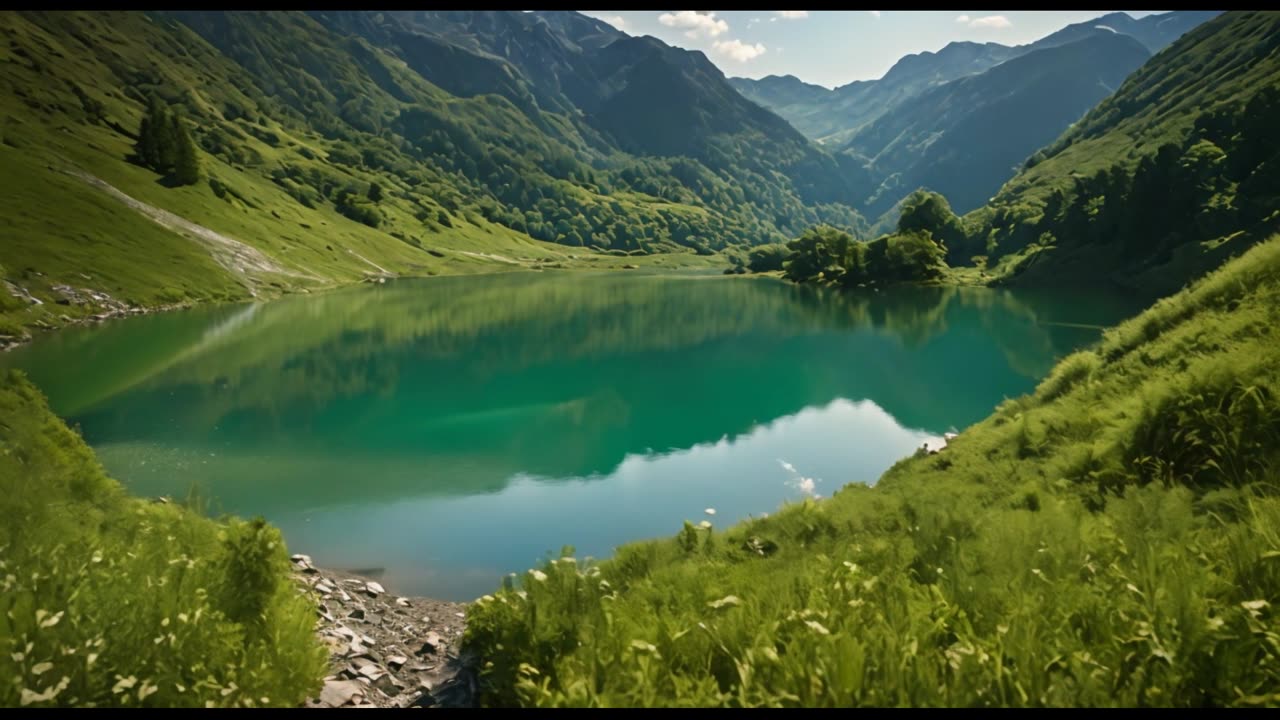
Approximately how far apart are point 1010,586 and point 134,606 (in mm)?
9758

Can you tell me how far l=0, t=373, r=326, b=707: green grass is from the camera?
6598 mm

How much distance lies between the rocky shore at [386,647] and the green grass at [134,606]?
1.33m

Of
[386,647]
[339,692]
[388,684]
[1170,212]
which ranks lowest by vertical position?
[386,647]

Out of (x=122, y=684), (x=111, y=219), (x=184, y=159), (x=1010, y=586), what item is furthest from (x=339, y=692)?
(x=184, y=159)

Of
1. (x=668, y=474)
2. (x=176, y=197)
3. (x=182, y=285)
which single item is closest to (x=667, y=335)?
(x=668, y=474)

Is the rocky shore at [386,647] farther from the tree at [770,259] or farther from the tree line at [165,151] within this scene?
the tree at [770,259]

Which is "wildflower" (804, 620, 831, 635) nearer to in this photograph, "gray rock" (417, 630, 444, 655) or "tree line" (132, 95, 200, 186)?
"gray rock" (417, 630, 444, 655)

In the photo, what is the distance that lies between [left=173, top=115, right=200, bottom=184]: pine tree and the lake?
69.7m

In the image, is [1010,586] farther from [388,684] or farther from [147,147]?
[147,147]

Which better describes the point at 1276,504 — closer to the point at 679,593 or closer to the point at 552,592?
the point at 679,593

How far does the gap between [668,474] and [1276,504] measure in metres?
23.3

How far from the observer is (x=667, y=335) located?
252 feet

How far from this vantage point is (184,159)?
5349 inches

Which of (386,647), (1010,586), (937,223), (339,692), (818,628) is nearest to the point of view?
(818,628)
